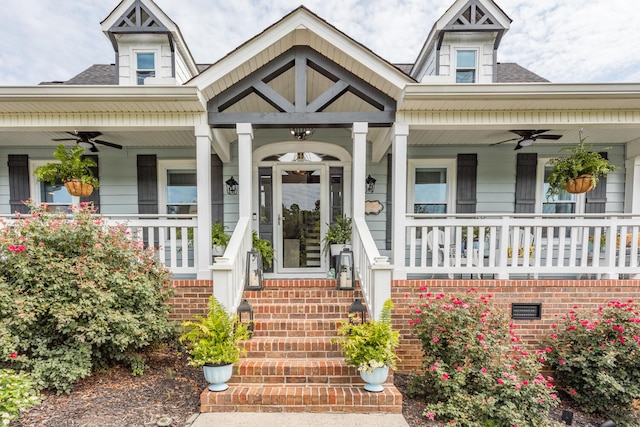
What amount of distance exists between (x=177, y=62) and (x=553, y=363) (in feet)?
25.1

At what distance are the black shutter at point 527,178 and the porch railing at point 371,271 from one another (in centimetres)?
359

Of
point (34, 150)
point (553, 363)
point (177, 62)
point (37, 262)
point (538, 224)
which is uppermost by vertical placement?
point (177, 62)

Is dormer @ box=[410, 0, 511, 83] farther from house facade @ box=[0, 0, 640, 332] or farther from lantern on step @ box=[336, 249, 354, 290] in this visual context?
lantern on step @ box=[336, 249, 354, 290]

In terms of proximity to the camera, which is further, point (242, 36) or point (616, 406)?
point (242, 36)

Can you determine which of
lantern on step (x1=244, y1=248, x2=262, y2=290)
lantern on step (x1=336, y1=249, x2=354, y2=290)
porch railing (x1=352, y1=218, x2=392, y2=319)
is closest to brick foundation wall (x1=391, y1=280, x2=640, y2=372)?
porch railing (x1=352, y1=218, x2=392, y2=319)

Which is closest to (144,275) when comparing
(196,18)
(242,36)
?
(196,18)

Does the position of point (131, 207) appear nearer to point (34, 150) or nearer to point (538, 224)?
point (34, 150)

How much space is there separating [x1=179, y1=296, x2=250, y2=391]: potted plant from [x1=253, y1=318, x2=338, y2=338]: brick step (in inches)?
22.7

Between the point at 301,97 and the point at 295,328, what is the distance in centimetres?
295

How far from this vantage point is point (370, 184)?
551 centimetres

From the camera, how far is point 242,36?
33.9 ft

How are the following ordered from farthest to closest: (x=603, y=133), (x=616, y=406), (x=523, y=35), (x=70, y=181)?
(x=523, y=35), (x=603, y=133), (x=70, y=181), (x=616, y=406)

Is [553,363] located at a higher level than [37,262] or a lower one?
lower

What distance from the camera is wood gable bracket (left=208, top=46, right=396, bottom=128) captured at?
394 centimetres
